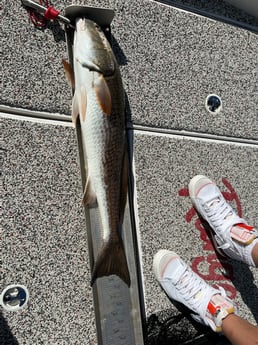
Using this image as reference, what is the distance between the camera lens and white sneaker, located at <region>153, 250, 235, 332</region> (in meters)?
1.76

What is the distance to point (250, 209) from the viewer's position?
2139 mm

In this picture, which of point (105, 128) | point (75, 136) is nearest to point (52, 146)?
point (75, 136)

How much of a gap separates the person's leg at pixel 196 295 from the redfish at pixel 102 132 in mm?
260

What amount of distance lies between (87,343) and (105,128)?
0.84m

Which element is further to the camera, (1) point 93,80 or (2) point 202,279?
(2) point 202,279

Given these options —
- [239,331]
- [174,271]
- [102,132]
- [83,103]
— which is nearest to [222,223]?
[174,271]

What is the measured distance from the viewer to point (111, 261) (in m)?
1.58

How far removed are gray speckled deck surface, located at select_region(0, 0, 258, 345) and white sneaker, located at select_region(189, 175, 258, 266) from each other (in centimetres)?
5

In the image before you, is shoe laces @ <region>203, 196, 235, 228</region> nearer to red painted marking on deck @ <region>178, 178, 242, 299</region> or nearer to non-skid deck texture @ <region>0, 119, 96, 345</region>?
red painted marking on deck @ <region>178, 178, 242, 299</region>

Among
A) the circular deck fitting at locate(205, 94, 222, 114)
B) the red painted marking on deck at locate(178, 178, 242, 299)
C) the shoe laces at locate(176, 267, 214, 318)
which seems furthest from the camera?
the circular deck fitting at locate(205, 94, 222, 114)

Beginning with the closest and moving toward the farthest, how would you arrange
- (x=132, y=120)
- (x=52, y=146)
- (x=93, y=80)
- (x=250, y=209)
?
(x=93, y=80)
(x=52, y=146)
(x=132, y=120)
(x=250, y=209)

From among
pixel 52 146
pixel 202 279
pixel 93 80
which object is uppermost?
pixel 93 80

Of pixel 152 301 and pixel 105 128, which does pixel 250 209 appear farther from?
pixel 105 128

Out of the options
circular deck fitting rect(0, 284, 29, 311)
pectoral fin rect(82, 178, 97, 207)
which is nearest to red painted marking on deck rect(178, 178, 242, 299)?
pectoral fin rect(82, 178, 97, 207)
